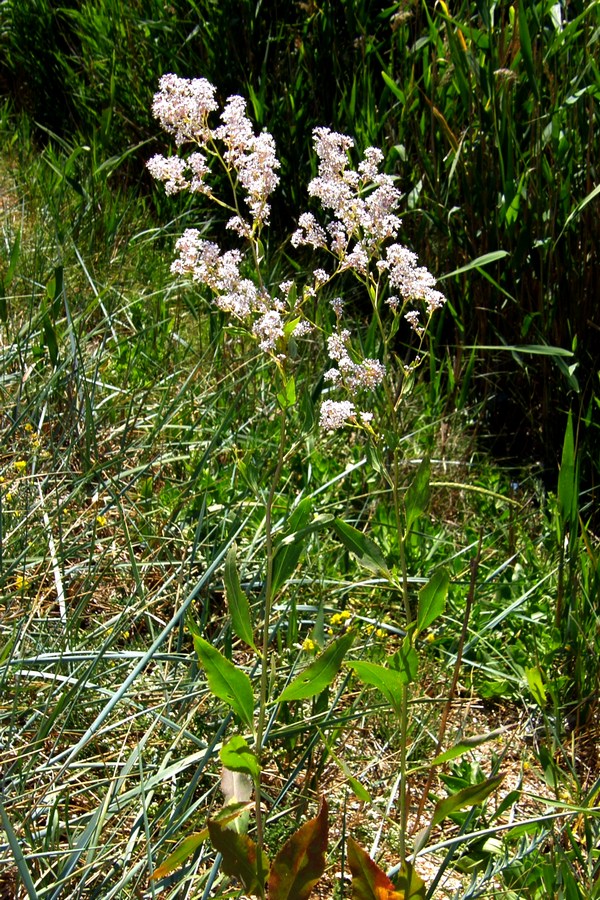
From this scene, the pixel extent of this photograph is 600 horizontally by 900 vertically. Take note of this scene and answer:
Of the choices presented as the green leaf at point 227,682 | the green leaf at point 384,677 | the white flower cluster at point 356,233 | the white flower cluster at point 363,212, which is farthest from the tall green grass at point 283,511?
the white flower cluster at point 363,212

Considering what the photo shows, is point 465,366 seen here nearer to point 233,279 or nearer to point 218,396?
point 218,396

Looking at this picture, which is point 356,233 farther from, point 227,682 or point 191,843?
point 191,843

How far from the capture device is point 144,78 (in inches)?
166

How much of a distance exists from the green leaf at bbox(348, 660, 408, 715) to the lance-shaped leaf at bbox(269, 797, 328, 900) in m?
0.18

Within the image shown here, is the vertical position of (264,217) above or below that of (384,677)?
above

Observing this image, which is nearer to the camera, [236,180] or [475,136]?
[236,180]

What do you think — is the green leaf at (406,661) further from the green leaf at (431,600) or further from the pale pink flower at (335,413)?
the pale pink flower at (335,413)

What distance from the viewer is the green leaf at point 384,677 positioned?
1.33m

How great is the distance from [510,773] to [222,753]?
0.90 m

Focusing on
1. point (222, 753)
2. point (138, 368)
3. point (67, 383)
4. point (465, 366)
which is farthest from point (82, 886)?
point (465, 366)

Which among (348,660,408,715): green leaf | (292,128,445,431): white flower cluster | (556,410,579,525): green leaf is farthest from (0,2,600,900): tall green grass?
(292,128,445,431): white flower cluster

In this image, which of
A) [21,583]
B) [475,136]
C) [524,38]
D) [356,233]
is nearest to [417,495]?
[356,233]

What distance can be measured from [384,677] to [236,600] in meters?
0.23

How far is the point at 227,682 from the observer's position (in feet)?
4.39
